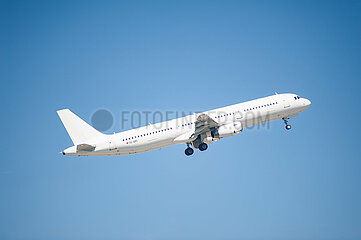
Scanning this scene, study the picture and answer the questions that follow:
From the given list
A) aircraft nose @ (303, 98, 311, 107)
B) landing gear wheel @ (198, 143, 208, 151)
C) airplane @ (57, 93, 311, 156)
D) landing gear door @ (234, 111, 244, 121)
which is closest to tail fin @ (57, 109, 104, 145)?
A: airplane @ (57, 93, 311, 156)

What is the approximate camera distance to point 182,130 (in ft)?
173

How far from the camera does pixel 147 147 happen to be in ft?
168

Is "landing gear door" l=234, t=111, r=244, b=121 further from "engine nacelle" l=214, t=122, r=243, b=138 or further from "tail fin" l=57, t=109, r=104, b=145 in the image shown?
"tail fin" l=57, t=109, r=104, b=145

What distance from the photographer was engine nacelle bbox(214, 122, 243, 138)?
52781 mm

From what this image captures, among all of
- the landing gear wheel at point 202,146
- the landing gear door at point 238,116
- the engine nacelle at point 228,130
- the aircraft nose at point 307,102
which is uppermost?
the aircraft nose at point 307,102

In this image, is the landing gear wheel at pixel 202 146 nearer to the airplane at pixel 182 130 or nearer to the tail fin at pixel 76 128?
the airplane at pixel 182 130

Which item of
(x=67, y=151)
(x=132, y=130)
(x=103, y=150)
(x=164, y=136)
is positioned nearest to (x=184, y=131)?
(x=164, y=136)

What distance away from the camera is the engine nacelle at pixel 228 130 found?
173 ft

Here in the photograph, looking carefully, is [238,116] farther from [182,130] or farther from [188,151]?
[188,151]

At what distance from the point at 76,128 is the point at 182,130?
13.7 m

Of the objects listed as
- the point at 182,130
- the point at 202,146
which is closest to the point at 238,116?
the point at 202,146

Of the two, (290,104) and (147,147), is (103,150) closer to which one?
(147,147)

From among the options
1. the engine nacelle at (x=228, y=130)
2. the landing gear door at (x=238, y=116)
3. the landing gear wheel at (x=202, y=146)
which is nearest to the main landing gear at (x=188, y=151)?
the landing gear wheel at (x=202, y=146)

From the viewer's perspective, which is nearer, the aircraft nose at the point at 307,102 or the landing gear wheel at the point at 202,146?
the landing gear wheel at the point at 202,146
